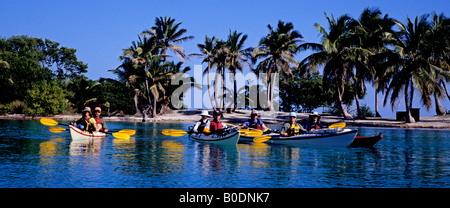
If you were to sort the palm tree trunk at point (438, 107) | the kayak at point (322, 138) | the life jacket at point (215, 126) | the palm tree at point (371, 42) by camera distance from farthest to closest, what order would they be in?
the palm tree trunk at point (438, 107) → the palm tree at point (371, 42) → the life jacket at point (215, 126) → the kayak at point (322, 138)

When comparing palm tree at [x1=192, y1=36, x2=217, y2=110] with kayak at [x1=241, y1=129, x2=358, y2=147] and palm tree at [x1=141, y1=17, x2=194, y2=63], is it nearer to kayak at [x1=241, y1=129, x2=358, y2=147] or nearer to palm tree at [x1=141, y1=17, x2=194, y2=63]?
palm tree at [x1=141, y1=17, x2=194, y2=63]

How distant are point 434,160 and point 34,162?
14482 millimetres

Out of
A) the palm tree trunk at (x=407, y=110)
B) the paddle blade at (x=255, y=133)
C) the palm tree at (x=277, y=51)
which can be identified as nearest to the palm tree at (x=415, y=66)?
the palm tree trunk at (x=407, y=110)

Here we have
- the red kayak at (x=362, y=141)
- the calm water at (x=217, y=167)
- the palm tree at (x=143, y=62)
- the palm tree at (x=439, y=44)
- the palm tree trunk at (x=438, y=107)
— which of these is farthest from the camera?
the palm tree at (x=143, y=62)

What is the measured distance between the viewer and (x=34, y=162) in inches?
523

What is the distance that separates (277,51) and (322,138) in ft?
110

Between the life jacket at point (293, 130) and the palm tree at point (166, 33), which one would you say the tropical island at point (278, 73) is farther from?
the life jacket at point (293, 130)

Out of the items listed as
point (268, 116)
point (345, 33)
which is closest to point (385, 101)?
point (345, 33)

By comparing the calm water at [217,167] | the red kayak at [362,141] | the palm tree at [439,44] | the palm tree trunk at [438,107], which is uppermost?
the palm tree at [439,44]

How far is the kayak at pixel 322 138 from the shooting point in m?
18.1

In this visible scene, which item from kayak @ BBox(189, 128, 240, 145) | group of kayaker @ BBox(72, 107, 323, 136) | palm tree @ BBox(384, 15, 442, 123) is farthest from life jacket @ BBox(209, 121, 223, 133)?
palm tree @ BBox(384, 15, 442, 123)

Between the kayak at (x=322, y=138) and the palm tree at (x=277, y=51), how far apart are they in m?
32.0
